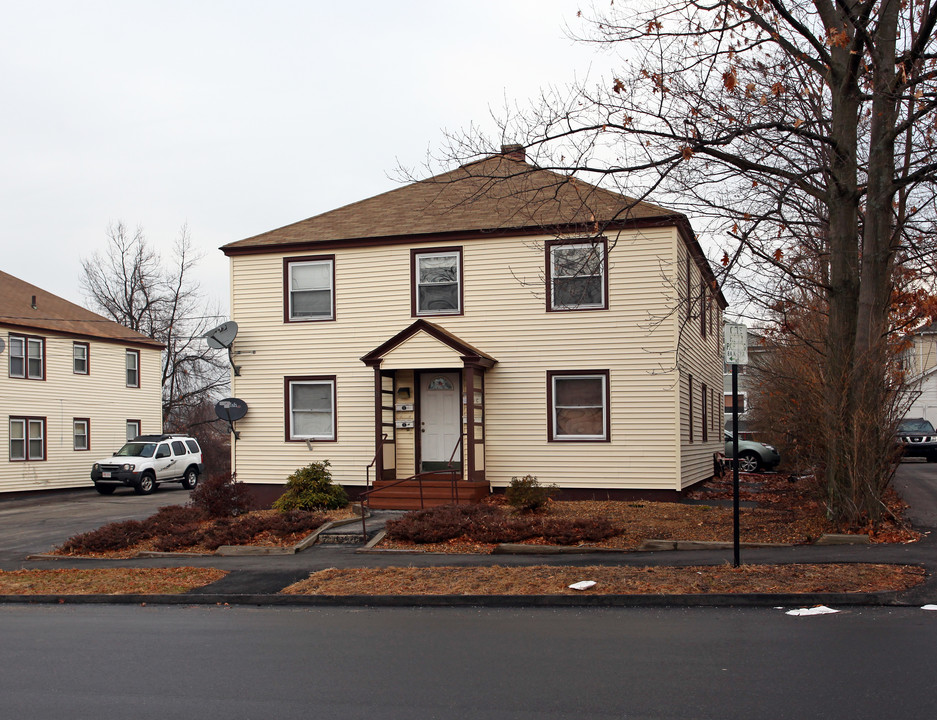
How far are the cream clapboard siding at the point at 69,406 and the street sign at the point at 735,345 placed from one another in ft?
92.6

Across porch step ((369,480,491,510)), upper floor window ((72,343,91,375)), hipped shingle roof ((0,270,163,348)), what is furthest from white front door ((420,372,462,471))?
upper floor window ((72,343,91,375))

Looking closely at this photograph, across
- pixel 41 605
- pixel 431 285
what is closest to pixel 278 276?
pixel 431 285

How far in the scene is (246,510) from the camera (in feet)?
60.5

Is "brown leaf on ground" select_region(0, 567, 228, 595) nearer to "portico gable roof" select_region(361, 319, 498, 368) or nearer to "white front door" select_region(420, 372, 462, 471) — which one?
"portico gable roof" select_region(361, 319, 498, 368)

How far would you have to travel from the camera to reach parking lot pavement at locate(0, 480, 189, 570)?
683 inches

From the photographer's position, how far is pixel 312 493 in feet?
61.5

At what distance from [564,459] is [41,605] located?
37.1ft

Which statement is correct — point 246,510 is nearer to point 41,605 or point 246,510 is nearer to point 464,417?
point 464,417

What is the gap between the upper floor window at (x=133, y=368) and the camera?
1507 inches

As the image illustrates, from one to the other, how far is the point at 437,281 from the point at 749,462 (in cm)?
1440

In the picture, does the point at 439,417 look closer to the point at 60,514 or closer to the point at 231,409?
the point at 231,409

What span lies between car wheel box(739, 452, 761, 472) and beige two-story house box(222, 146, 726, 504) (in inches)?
315

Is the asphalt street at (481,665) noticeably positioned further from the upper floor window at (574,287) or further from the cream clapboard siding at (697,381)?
the upper floor window at (574,287)

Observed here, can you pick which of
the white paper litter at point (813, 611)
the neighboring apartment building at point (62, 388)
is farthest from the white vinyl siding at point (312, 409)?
the neighboring apartment building at point (62, 388)
